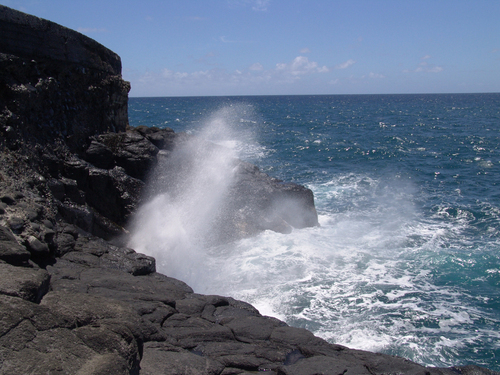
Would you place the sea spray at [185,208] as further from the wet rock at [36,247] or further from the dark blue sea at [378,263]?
the wet rock at [36,247]

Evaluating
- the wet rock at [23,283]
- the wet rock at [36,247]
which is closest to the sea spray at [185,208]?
the wet rock at [36,247]

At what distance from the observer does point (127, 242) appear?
10.5m

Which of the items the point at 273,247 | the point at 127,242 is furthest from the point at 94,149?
the point at 273,247

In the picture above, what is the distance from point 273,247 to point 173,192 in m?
3.92

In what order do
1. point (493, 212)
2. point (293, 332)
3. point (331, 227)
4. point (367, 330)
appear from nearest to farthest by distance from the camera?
point (293, 332) < point (367, 330) < point (331, 227) < point (493, 212)

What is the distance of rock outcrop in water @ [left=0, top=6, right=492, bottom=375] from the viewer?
342 centimetres

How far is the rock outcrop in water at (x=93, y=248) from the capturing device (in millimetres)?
3424

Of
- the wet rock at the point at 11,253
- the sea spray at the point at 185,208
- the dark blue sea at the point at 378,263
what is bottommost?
the dark blue sea at the point at 378,263

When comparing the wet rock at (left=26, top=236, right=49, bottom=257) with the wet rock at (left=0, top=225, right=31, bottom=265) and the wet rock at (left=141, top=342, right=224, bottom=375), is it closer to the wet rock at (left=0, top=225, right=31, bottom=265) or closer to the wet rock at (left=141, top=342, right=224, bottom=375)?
the wet rock at (left=0, top=225, right=31, bottom=265)

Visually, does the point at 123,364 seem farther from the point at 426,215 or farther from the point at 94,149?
the point at 426,215

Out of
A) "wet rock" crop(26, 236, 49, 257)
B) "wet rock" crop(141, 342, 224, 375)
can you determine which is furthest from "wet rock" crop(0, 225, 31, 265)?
"wet rock" crop(141, 342, 224, 375)

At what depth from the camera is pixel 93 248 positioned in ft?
23.6

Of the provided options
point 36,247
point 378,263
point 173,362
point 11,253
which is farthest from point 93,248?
point 378,263

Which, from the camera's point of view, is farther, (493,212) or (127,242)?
(493,212)
